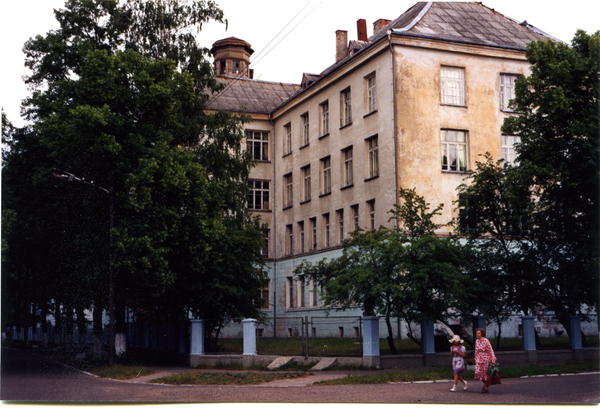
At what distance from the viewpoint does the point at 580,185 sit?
20.4 metres

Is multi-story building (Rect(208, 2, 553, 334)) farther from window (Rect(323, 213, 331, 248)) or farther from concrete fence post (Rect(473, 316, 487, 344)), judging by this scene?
concrete fence post (Rect(473, 316, 487, 344))

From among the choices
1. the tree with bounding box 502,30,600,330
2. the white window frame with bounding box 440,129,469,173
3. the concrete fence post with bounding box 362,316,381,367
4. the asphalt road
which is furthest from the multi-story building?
the asphalt road

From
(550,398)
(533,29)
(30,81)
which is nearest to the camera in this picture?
(550,398)

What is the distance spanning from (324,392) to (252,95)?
122 ft

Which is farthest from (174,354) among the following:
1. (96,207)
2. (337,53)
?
(337,53)

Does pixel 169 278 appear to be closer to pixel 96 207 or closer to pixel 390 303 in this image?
pixel 96 207

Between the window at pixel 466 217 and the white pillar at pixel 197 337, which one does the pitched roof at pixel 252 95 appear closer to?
the window at pixel 466 217

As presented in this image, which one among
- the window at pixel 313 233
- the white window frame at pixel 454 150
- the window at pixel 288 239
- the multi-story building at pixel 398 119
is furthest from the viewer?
the window at pixel 288 239

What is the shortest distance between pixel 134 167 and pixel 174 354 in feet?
25.3

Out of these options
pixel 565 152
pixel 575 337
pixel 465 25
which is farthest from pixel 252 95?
pixel 565 152

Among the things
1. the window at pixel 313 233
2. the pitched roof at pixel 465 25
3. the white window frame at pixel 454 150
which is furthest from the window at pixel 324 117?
the white window frame at pixel 454 150

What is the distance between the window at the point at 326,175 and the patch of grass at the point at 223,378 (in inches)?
857

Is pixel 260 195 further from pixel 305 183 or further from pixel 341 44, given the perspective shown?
pixel 341 44

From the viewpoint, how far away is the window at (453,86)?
35750 millimetres
